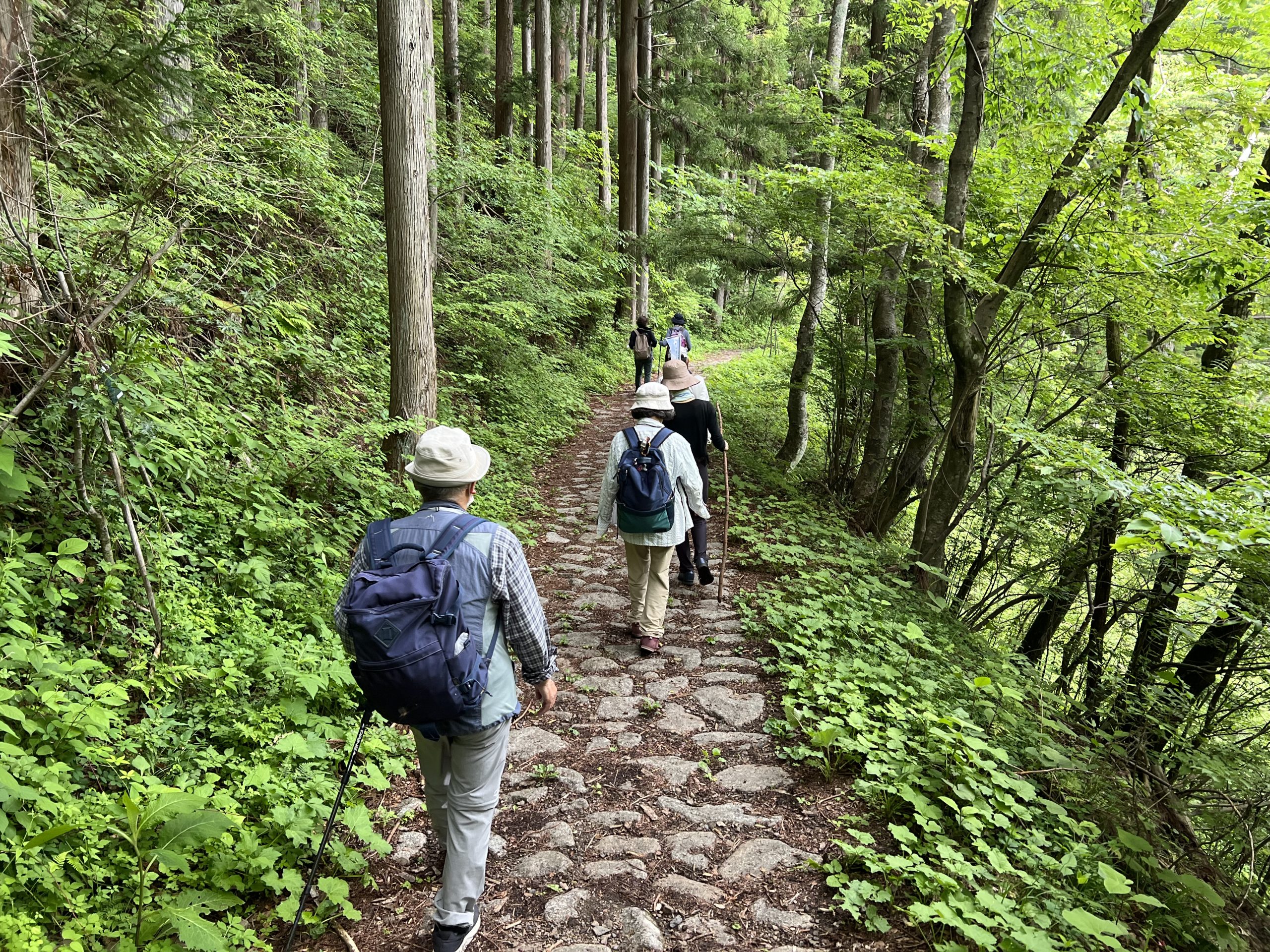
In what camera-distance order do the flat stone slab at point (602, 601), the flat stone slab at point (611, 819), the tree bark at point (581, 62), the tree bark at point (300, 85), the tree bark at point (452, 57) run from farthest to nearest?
the tree bark at point (581, 62) < the tree bark at point (452, 57) < the tree bark at point (300, 85) < the flat stone slab at point (602, 601) < the flat stone slab at point (611, 819)

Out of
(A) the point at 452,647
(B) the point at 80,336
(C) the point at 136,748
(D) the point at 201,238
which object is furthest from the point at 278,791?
(D) the point at 201,238

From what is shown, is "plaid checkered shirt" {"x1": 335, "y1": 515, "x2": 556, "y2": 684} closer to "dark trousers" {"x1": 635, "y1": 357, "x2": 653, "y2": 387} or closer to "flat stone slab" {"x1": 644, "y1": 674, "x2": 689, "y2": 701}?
"flat stone slab" {"x1": 644, "y1": 674, "x2": 689, "y2": 701}

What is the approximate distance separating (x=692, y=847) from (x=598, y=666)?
2002mm

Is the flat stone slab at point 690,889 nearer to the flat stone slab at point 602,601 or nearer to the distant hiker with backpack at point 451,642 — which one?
the distant hiker with backpack at point 451,642

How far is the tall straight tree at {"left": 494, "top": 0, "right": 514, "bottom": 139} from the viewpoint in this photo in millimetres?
15000

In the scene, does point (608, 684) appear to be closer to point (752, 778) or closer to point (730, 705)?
point (730, 705)

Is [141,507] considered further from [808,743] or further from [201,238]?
[808,743]

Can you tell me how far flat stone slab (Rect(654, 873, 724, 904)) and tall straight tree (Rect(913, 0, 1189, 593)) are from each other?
191 inches

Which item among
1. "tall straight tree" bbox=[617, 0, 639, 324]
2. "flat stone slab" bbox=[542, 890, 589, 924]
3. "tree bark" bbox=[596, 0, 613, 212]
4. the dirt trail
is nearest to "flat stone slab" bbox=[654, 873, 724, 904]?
the dirt trail

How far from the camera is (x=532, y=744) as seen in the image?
4.48 meters

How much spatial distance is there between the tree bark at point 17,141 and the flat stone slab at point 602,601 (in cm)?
442

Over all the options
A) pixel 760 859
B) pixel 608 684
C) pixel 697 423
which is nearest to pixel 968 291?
pixel 697 423

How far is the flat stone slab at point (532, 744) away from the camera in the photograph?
4375 millimetres

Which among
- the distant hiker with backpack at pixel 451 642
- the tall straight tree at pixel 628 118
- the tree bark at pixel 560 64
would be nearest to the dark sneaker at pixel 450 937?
the distant hiker with backpack at pixel 451 642
